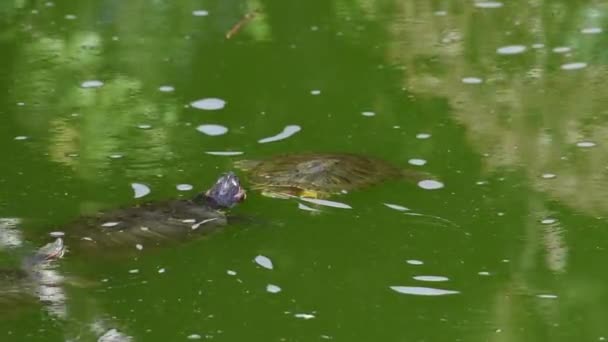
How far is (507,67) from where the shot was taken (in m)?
6.57

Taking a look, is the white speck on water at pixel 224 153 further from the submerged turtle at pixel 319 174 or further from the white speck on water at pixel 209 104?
the white speck on water at pixel 209 104

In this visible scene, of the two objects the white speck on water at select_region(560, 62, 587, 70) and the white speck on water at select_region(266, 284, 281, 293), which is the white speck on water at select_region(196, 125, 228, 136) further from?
the white speck on water at select_region(560, 62, 587, 70)

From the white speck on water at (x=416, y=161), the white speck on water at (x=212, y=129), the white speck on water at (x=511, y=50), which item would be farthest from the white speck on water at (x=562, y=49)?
the white speck on water at (x=212, y=129)

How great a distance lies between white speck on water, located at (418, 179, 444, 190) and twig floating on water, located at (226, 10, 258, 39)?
2.47 metres

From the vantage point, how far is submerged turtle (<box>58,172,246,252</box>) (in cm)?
452

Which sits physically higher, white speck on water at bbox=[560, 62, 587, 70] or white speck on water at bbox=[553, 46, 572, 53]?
white speck on water at bbox=[553, 46, 572, 53]

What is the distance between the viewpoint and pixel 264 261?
446 cm

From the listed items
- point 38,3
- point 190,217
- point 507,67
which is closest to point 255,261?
point 190,217

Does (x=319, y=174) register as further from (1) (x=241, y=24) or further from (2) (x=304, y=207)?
(1) (x=241, y=24)

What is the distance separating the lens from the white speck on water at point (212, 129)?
5762 mm

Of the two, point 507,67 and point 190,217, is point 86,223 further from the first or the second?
point 507,67

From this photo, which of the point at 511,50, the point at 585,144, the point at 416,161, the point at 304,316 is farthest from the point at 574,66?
the point at 304,316

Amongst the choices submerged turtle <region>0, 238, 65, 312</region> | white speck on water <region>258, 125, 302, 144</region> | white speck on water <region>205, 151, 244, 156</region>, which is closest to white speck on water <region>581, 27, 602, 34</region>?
white speck on water <region>258, 125, 302, 144</region>

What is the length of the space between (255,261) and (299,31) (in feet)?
10.1
